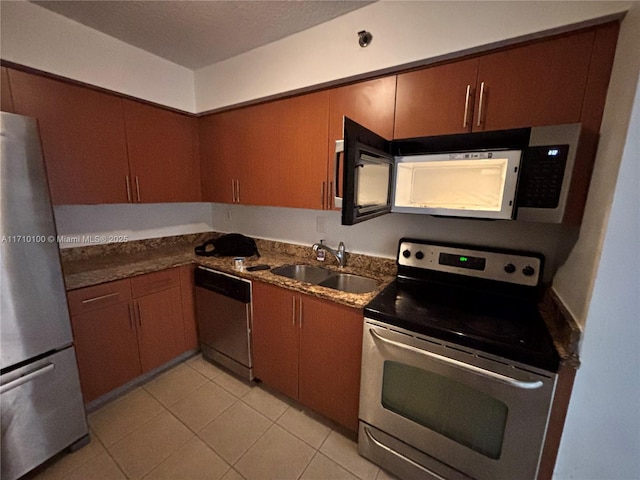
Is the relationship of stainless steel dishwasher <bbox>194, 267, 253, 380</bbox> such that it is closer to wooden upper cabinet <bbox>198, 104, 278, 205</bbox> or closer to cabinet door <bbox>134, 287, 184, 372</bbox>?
cabinet door <bbox>134, 287, 184, 372</bbox>

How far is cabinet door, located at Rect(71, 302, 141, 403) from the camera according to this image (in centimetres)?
162

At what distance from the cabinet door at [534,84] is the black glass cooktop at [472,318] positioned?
0.86 meters

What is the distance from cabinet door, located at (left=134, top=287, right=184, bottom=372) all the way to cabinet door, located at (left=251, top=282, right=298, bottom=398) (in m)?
0.72

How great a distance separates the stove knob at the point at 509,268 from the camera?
4.50 ft

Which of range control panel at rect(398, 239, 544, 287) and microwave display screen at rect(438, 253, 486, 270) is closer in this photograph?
range control panel at rect(398, 239, 544, 287)

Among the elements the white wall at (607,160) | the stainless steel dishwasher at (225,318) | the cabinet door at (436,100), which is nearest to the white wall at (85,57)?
the stainless steel dishwasher at (225,318)

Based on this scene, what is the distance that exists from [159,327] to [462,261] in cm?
218

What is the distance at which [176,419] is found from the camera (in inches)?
66.4

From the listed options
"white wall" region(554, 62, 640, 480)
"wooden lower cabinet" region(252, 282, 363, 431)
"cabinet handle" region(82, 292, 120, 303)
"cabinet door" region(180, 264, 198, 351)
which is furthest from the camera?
"cabinet door" region(180, 264, 198, 351)

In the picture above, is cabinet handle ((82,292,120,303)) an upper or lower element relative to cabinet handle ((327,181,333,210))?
lower

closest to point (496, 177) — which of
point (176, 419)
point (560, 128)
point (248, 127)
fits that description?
point (560, 128)

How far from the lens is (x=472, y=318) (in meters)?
1.21

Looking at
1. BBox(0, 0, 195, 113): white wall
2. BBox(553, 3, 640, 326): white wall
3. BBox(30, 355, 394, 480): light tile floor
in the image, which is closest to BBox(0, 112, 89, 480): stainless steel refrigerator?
BBox(30, 355, 394, 480): light tile floor

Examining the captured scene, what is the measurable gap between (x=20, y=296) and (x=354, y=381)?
165 cm
